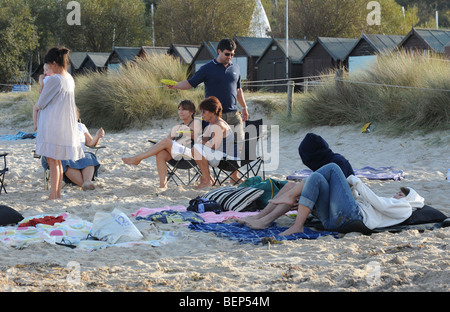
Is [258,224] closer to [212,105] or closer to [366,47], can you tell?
[212,105]

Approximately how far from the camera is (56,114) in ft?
17.4

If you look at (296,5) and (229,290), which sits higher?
(296,5)

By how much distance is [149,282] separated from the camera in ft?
9.71

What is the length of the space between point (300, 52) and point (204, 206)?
2083 centimetres

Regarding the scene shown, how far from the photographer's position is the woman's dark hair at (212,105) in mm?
5926

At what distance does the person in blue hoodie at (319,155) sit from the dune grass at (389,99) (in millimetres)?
5019

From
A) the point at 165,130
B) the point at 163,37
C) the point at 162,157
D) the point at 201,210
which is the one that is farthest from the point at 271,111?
the point at 163,37

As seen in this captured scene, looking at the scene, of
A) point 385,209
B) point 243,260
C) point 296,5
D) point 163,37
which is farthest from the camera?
point 163,37

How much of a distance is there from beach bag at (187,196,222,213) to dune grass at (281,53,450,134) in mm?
5076

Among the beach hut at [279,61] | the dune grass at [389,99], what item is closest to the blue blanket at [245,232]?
the dune grass at [389,99]

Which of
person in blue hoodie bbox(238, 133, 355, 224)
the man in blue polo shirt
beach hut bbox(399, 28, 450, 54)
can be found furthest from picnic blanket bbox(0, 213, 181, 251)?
beach hut bbox(399, 28, 450, 54)

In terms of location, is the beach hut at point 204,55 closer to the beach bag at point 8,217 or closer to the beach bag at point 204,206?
the beach bag at point 204,206
